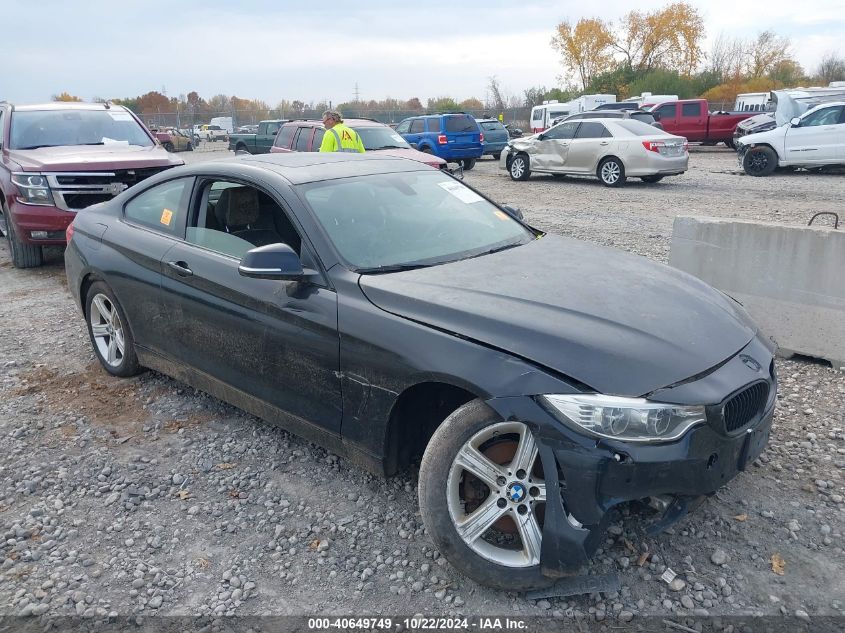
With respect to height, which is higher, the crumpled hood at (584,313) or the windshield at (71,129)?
the windshield at (71,129)

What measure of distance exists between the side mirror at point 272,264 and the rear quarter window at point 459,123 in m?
18.0

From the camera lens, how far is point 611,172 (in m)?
15.8

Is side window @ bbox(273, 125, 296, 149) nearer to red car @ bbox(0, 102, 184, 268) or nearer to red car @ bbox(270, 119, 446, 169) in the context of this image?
red car @ bbox(270, 119, 446, 169)

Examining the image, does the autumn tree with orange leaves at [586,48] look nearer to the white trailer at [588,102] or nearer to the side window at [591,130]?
the white trailer at [588,102]

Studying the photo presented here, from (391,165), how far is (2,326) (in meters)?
4.30

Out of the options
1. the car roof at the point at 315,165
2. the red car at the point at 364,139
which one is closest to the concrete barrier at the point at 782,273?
the car roof at the point at 315,165

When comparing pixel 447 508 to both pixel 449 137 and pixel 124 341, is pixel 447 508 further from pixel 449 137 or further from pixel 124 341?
pixel 449 137

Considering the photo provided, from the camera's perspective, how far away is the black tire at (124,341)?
464 cm

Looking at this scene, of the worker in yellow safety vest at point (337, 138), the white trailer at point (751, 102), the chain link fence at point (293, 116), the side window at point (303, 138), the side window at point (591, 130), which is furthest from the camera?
the chain link fence at point (293, 116)

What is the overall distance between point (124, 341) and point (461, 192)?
8.25ft

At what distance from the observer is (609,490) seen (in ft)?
8.11

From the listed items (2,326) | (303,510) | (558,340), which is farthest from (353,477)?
(2,326)

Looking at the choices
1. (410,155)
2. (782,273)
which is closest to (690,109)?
(410,155)

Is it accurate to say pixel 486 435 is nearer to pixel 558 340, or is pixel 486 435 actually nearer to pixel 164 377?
pixel 558 340
